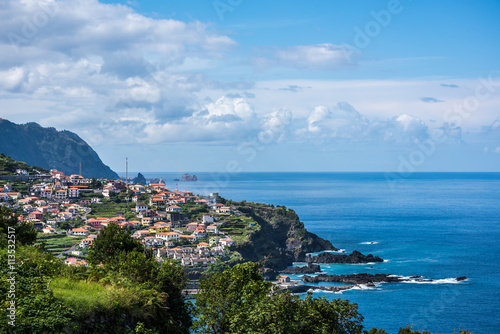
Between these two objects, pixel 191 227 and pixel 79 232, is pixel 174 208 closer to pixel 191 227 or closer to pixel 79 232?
pixel 191 227

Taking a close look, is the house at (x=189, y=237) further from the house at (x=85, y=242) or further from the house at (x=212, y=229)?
the house at (x=85, y=242)

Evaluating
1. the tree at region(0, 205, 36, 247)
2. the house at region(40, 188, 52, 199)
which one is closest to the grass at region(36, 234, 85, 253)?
the house at region(40, 188, 52, 199)

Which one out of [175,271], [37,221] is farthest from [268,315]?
[37,221]

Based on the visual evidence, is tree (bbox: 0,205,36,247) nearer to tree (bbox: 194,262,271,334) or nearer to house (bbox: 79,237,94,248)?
tree (bbox: 194,262,271,334)

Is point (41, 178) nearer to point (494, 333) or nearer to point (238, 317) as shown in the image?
point (494, 333)

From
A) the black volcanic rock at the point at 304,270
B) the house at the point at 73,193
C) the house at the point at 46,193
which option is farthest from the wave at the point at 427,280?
the house at the point at 46,193

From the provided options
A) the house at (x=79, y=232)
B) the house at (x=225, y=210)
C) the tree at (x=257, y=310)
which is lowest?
the house at (x=79, y=232)
